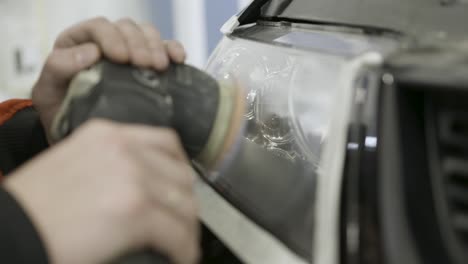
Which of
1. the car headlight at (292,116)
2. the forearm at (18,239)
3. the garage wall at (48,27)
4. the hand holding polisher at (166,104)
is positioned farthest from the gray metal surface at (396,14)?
the garage wall at (48,27)

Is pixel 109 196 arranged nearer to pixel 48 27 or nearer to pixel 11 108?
pixel 11 108

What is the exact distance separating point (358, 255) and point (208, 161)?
0.15 m

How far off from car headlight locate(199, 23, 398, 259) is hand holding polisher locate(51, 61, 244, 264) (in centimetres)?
4

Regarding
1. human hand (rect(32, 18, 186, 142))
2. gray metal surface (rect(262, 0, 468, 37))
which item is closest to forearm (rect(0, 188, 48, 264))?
human hand (rect(32, 18, 186, 142))

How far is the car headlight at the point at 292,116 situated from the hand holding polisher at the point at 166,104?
0.04m

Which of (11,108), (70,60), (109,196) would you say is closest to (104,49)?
(70,60)

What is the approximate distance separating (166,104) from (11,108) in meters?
0.36

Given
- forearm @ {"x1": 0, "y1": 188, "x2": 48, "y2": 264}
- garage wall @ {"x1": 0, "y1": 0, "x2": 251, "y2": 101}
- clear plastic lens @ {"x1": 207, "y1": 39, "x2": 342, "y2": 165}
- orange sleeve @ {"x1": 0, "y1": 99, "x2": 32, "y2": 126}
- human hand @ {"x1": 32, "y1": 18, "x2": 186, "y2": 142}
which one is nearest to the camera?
forearm @ {"x1": 0, "y1": 188, "x2": 48, "y2": 264}

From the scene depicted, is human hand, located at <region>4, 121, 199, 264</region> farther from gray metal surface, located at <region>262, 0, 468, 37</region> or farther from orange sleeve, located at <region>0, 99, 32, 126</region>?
orange sleeve, located at <region>0, 99, 32, 126</region>

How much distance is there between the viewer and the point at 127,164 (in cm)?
31

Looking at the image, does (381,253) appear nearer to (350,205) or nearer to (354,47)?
(350,205)

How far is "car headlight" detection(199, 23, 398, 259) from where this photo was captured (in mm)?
378

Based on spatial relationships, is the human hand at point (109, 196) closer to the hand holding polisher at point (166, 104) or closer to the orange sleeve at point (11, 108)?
the hand holding polisher at point (166, 104)

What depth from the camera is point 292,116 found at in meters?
0.59
